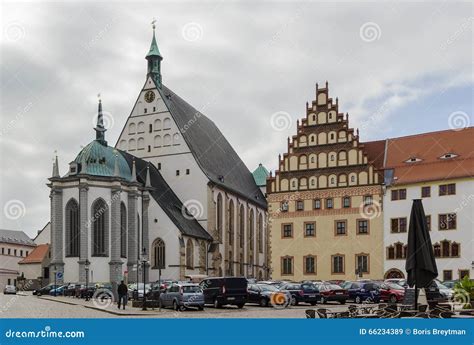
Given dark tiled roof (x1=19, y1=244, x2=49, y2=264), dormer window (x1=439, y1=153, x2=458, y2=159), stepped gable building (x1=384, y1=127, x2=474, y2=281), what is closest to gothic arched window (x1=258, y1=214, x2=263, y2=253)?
dark tiled roof (x1=19, y1=244, x2=49, y2=264)

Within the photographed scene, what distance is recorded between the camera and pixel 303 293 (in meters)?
34.0

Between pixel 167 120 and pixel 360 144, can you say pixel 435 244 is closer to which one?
pixel 360 144

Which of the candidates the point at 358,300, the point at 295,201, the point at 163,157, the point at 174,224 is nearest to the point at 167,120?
the point at 163,157

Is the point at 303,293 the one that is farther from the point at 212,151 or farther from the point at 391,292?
the point at 212,151

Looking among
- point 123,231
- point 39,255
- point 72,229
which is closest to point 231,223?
point 123,231

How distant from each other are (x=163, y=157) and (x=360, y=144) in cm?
2762

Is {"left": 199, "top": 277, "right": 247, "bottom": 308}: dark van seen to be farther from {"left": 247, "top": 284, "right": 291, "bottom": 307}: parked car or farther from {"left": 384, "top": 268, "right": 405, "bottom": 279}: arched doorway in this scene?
{"left": 384, "top": 268, "right": 405, "bottom": 279}: arched doorway

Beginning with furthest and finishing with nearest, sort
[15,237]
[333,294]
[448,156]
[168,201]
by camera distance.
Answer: [15,237] → [168,201] → [448,156] → [333,294]

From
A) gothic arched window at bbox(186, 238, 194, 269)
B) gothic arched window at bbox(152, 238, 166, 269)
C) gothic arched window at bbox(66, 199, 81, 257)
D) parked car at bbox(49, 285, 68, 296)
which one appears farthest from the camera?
gothic arched window at bbox(186, 238, 194, 269)

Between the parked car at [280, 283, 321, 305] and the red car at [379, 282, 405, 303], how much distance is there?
10.4ft

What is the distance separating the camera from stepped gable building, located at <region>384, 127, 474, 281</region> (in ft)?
156

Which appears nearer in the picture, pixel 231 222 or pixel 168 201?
pixel 168 201

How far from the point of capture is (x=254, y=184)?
3679 inches

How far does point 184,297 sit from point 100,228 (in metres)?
33.2
